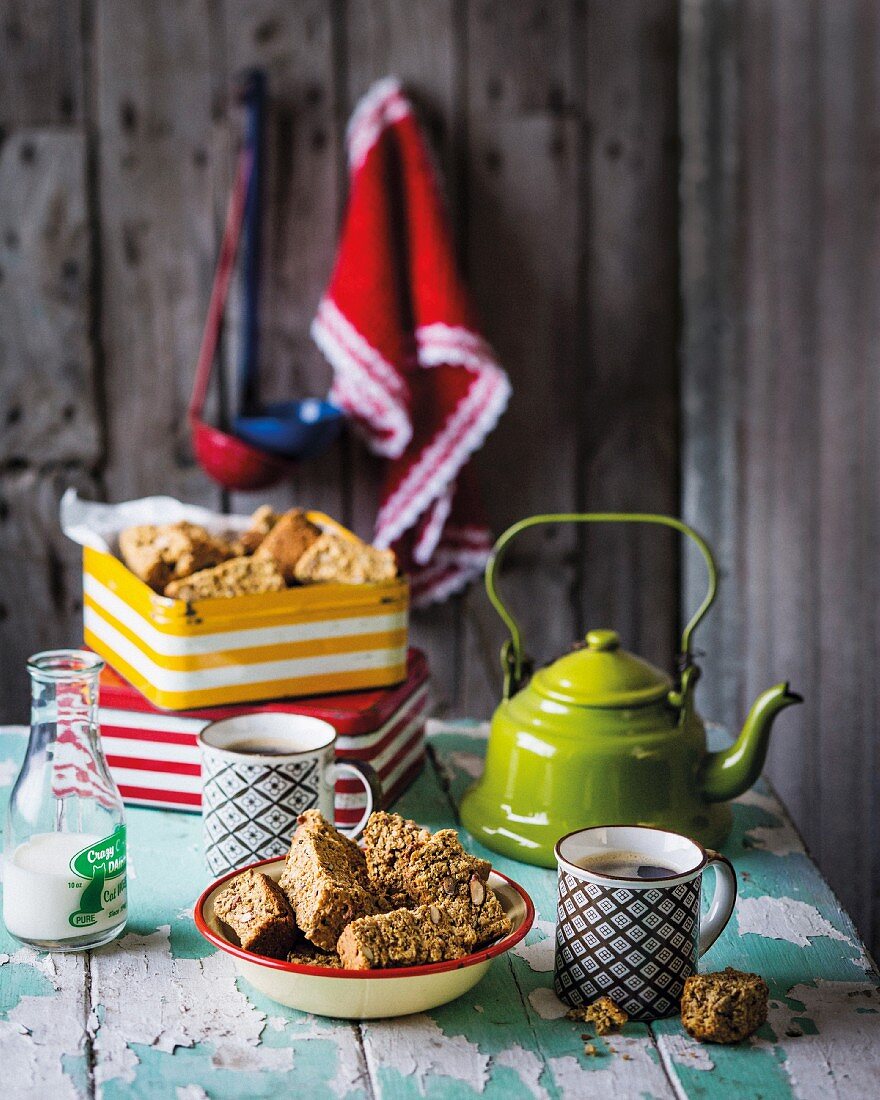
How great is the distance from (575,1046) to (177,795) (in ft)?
1.68

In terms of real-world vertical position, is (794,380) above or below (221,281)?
below

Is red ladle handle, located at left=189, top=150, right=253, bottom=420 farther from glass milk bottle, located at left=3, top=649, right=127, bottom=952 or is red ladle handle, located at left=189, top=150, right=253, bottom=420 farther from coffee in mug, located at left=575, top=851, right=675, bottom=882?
coffee in mug, located at left=575, top=851, right=675, bottom=882

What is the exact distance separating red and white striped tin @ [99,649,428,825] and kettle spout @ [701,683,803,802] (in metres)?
0.29

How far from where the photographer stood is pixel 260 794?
1.00 meters

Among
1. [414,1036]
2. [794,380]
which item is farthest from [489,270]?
[414,1036]

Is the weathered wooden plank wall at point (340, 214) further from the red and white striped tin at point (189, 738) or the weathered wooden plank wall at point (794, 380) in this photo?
the red and white striped tin at point (189, 738)

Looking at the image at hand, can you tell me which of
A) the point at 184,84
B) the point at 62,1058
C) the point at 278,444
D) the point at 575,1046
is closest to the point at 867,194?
the point at 278,444

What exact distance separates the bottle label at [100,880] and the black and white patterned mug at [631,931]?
316mm

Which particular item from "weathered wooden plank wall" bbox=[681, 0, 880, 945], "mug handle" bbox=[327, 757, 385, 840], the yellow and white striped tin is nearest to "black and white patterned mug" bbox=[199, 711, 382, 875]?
"mug handle" bbox=[327, 757, 385, 840]

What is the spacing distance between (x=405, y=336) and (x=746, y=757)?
105 centimetres

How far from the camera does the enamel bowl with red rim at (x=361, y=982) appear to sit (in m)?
0.78

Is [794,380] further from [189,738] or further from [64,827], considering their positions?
[64,827]

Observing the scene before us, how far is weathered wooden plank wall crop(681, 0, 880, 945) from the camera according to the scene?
163 cm

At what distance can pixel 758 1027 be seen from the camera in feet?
2.69
